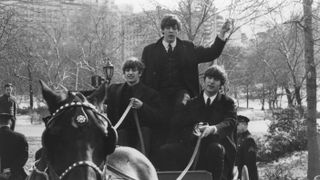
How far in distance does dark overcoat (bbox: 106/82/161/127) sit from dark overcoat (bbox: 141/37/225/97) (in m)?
0.40

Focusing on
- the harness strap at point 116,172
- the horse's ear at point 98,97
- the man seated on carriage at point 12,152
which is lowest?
the man seated on carriage at point 12,152

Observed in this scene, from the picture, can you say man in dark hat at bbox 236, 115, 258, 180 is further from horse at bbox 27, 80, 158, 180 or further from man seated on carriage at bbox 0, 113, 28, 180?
horse at bbox 27, 80, 158, 180

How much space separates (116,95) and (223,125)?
4.02 feet

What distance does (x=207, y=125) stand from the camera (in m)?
4.60

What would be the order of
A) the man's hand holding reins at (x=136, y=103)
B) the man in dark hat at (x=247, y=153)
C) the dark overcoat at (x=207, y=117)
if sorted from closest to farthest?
the man's hand holding reins at (x=136, y=103)
the dark overcoat at (x=207, y=117)
the man in dark hat at (x=247, y=153)

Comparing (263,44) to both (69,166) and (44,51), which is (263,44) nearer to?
(44,51)

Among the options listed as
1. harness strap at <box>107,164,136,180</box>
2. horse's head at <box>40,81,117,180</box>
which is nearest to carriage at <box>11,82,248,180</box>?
horse's head at <box>40,81,117,180</box>

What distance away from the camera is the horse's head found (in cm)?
244

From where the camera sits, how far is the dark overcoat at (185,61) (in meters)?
5.26

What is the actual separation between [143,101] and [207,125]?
0.75 m

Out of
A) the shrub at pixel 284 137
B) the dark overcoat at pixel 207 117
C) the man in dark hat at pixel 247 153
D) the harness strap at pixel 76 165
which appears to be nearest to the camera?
the harness strap at pixel 76 165

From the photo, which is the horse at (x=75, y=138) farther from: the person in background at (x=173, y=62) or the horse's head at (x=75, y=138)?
the person in background at (x=173, y=62)

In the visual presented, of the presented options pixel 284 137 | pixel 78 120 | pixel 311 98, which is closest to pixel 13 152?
pixel 78 120

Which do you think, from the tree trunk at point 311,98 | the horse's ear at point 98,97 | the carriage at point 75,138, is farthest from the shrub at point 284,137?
the carriage at point 75,138
